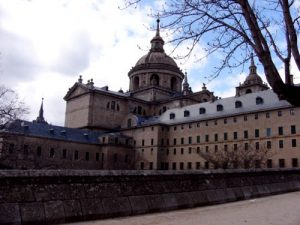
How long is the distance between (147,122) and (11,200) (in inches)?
2585

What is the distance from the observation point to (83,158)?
65125 millimetres

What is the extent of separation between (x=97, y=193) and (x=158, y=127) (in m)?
59.2

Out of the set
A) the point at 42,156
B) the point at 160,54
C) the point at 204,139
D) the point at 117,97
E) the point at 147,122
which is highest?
the point at 160,54

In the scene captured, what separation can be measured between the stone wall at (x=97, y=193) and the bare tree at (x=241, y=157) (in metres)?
39.2

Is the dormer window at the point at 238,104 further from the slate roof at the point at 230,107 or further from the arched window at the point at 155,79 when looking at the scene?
the arched window at the point at 155,79

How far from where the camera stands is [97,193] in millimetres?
8102

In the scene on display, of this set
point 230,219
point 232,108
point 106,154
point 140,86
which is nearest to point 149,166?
point 106,154

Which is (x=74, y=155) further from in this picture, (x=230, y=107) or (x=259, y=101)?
(x=259, y=101)

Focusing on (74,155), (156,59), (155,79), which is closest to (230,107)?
(155,79)

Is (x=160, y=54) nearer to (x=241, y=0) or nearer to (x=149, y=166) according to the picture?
(x=149, y=166)

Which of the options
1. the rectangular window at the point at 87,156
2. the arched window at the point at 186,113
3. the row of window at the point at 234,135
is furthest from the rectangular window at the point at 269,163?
the rectangular window at the point at 87,156

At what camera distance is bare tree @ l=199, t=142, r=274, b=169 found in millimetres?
50438

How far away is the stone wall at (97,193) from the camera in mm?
6805

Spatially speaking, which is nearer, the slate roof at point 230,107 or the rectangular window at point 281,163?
the rectangular window at point 281,163
